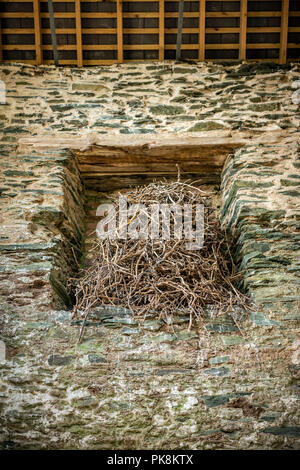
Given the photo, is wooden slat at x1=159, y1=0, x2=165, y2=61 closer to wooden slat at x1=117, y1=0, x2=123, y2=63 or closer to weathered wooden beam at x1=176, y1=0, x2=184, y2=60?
weathered wooden beam at x1=176, y1=0, x2=184, y2=60

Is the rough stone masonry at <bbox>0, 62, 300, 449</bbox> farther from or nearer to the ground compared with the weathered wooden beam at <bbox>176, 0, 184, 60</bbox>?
nearer to the ground

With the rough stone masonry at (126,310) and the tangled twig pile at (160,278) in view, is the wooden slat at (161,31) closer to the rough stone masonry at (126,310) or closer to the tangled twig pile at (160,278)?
the rough stone masonry at (126,310)

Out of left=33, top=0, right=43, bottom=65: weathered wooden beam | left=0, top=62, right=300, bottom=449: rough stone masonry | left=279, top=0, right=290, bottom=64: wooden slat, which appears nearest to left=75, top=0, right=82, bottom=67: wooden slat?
left=0, top=62, right=300, bottom=449: rough stone masonry

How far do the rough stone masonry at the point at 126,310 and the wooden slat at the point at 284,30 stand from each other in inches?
7.2

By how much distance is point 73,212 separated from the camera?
12.9 feet

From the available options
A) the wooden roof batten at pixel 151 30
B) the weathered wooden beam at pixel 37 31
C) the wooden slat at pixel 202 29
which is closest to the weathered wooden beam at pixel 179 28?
the wooden roof batten at pixel 151 30

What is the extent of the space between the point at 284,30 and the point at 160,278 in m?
3.01

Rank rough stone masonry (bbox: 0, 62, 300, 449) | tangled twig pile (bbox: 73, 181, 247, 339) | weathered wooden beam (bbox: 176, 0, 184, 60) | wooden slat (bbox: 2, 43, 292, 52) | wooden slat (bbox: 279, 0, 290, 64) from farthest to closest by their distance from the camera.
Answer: wooden slat (bbox: 2, 43, 292, 52)
wooden slat (bbox: 279, 0, 290, 64)
weathered wooden beam (bbox: 176, 0, 184, 60)
tangled twig pile (bbox: 73, 181, 247, 339)
rough stone masonry (bbox: 0, 62, 300, 449)

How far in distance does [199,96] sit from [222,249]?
67.6 inches

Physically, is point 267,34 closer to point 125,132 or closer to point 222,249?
point 125,132

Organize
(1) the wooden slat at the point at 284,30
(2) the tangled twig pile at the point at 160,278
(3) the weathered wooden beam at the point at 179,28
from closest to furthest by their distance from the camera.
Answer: (2) the tangled twig pile at the point at 160,278 → (3) the weathered wooden beam at the point at 179,28 → (1) the wooden slat at the point at 284,30

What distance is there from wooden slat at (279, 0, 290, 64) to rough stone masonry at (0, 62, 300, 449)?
0.18m

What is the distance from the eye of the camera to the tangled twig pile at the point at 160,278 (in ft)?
9.91

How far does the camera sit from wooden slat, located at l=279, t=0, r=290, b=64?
439 centimetres
